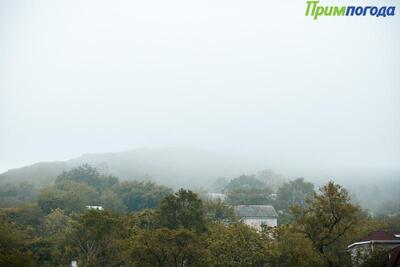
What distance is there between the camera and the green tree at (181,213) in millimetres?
51406

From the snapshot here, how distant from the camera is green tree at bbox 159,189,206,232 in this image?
51.4 metres

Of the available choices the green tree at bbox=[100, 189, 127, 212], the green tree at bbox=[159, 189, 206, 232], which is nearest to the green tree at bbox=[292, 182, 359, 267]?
the green tree at bbox=[159, 189, 206, 232]

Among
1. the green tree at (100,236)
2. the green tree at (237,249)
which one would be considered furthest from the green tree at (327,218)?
the green tree at (100,236)

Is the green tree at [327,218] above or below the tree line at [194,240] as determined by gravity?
above

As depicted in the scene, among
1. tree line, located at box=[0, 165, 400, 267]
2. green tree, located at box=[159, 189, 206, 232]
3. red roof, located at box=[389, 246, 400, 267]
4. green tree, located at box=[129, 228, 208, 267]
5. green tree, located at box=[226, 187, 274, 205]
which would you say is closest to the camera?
red roof, located at box=[389, 246, 400, 267]

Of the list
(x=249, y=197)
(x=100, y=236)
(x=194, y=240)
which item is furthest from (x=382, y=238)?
(x=249, y=197)

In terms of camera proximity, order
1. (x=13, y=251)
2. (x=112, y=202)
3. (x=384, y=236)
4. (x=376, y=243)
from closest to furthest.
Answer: (x=13, y=251), (x=376, y=243), (x=384, y=236), (x=112, y=202)

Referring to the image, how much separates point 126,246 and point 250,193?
64.8 meters

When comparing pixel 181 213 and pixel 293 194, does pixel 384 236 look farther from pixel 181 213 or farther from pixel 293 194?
pixel 293 194

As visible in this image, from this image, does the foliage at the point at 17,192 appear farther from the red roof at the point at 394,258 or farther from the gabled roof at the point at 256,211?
the red roof at the point at 394,258

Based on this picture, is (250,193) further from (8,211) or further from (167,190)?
(8,211)

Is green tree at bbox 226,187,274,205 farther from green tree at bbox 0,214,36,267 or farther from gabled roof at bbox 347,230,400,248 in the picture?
gabled roof at bbox 347,230,400,248

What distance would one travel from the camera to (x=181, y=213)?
170 ft

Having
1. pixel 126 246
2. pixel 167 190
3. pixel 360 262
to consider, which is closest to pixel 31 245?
pixel 126 246
